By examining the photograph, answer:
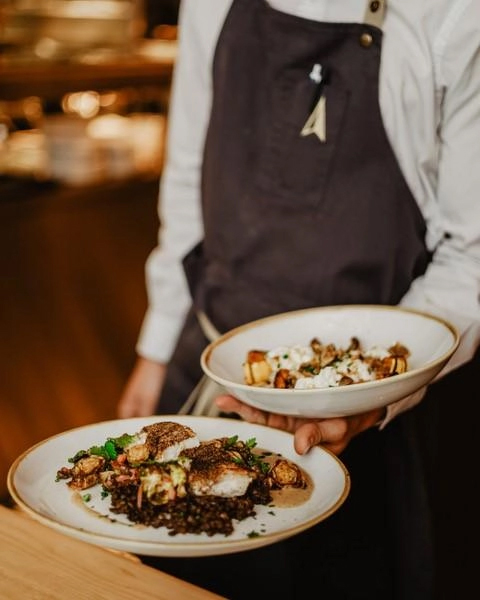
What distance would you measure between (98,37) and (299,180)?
1.97 m

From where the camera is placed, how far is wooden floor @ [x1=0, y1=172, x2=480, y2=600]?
296 centimetres

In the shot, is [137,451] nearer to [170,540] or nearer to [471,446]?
[170,540]

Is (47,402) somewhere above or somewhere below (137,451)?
below

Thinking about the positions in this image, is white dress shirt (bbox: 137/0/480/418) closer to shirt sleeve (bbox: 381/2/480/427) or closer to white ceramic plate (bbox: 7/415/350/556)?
shirt sleeve (bbox: 381/2/480/427)

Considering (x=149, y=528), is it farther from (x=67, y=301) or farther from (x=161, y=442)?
(x=67, y=301)

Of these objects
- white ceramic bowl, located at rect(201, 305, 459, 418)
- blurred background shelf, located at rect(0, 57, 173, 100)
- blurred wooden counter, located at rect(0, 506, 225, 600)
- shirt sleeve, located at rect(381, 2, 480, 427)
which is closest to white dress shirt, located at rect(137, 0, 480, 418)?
shirt sleeve, located at rect(381, 2, 480, 427)

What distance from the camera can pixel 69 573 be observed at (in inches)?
41.4

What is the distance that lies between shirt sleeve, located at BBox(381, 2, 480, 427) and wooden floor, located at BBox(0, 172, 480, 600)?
1741 millimetres

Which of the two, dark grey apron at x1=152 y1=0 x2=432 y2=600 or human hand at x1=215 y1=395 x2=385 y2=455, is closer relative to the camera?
human hand at x1=215 y1=395 x2=385 y2=455

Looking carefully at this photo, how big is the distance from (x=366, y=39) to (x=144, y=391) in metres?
0.87

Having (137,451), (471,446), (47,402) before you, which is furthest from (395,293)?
(47,402)

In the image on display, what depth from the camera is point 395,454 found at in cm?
159

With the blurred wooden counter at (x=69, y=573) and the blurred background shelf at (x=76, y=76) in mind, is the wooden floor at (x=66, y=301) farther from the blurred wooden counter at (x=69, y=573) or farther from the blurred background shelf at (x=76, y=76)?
the blurred wooden counter at (x=69, y=573)

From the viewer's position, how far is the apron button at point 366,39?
1453 mm
